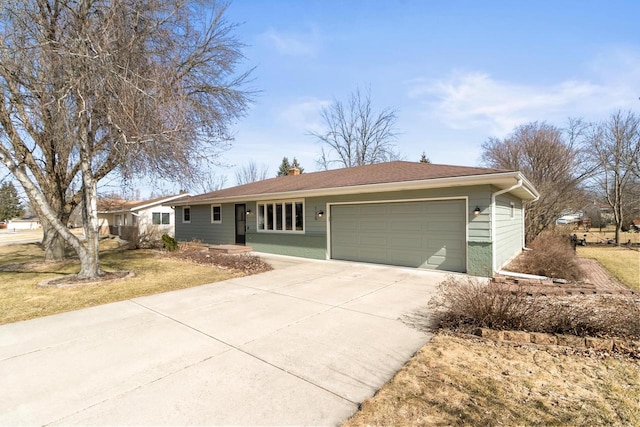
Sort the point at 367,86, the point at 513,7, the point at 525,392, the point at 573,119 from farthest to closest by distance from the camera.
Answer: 1. the point at 367,86
2. the point at 573,119
3. the point at 513,7
4. the point at 525,392

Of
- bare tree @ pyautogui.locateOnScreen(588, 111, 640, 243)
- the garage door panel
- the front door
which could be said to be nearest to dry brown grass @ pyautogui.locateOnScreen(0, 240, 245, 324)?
the front door

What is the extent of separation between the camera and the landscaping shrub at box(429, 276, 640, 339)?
379cm

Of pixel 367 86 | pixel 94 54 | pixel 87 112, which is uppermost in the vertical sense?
pixel 367 86

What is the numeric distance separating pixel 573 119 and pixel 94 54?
26.5 metres

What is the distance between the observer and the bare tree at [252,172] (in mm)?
39094

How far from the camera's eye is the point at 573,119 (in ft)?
69.5

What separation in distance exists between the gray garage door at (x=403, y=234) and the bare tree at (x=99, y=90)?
15.9 feet

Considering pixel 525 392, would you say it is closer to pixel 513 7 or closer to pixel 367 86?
pixel 513 7

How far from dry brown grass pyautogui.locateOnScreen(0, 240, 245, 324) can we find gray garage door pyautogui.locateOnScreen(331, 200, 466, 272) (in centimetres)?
385

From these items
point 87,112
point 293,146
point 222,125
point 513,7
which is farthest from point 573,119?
point 87,112

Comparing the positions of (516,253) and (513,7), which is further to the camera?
(516,253)

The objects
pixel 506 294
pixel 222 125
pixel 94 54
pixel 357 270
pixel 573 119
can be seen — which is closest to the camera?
pixel 506 294

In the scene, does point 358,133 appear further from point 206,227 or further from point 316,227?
point 316,227

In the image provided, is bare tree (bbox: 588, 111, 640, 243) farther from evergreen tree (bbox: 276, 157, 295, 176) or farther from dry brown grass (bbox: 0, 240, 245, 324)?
evergreen tree (bbox: 276, 157, 295, 176)
